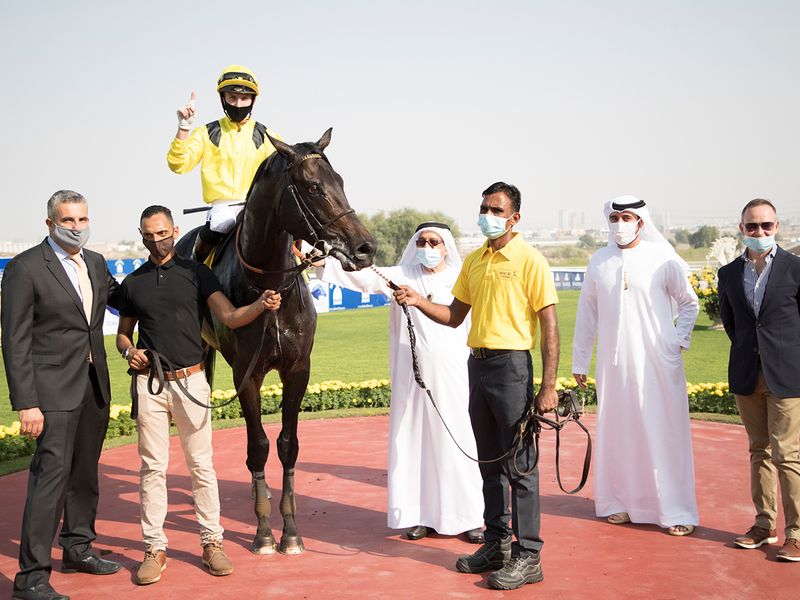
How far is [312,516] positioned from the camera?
6270 millimetres

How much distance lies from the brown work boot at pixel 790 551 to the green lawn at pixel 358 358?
8698 millimetres

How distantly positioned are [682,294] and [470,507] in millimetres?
2148

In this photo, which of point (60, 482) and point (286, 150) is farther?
point (286, 150)

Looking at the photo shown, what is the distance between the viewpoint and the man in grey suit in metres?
4.46

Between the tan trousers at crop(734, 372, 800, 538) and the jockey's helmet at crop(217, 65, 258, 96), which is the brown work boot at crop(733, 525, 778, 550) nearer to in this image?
the tan trousers at crop(734, 372, 800, 538)

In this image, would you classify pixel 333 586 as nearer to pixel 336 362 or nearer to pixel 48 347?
pixel 48 347

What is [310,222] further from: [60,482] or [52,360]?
[60,482]

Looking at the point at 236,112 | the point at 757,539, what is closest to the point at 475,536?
the point at 757,539

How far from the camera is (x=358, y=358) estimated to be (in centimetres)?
1688

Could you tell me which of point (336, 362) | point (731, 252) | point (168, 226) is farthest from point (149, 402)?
point (731, 252)

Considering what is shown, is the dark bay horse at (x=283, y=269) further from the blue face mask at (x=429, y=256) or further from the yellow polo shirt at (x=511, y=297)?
the blue face mask at (x=429, y=256)

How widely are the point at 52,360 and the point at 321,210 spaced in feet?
5.66

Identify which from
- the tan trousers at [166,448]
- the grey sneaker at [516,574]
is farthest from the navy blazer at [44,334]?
the grey sneaker at [516,574]

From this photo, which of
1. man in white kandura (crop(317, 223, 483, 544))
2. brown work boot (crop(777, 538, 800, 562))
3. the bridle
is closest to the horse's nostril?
the bridle
